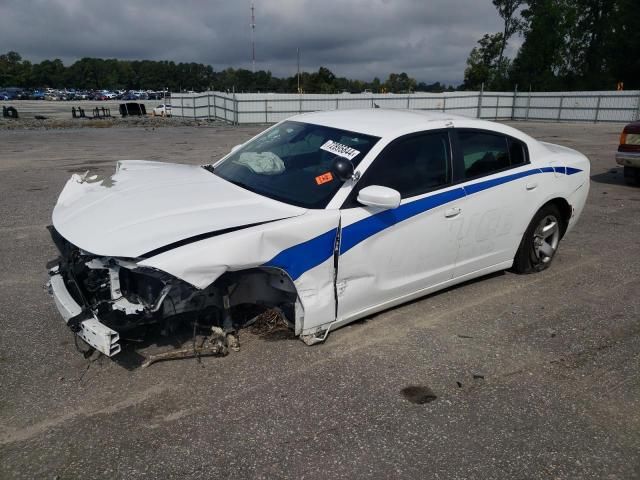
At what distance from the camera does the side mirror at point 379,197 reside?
3.36 meters

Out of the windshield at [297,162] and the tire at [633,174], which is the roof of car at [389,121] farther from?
the tire at [633,174]

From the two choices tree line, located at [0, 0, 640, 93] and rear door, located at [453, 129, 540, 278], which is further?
tree line, located at [0, 0, 640, 93]

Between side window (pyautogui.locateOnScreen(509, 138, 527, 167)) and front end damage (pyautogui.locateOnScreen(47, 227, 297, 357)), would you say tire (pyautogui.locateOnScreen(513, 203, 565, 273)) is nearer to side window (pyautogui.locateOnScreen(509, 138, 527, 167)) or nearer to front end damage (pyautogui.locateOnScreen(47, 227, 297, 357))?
side window (pyautogui.locateOnScreen(509, 138, 527, 167))

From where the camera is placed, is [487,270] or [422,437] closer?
[422,437]

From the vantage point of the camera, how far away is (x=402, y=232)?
12.1 ft

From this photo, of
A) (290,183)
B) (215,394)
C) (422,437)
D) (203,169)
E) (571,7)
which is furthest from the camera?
(571,7)

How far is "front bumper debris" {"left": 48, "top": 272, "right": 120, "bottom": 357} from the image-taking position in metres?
2.79

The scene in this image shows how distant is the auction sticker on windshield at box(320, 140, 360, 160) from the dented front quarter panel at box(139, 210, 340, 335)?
0.58m

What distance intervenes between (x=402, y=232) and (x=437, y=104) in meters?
31.5

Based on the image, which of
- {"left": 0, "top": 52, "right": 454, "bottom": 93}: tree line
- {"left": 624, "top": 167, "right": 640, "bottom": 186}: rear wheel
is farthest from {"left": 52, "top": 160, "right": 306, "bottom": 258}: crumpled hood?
{"left": 0, "top": 52, "right": 454, "bottom": 93}: tree line

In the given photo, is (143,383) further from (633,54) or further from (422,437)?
(633,54)

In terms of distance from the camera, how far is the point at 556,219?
5.11 meters

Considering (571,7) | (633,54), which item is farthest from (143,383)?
(571,7)

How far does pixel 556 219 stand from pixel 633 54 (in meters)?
49.0
